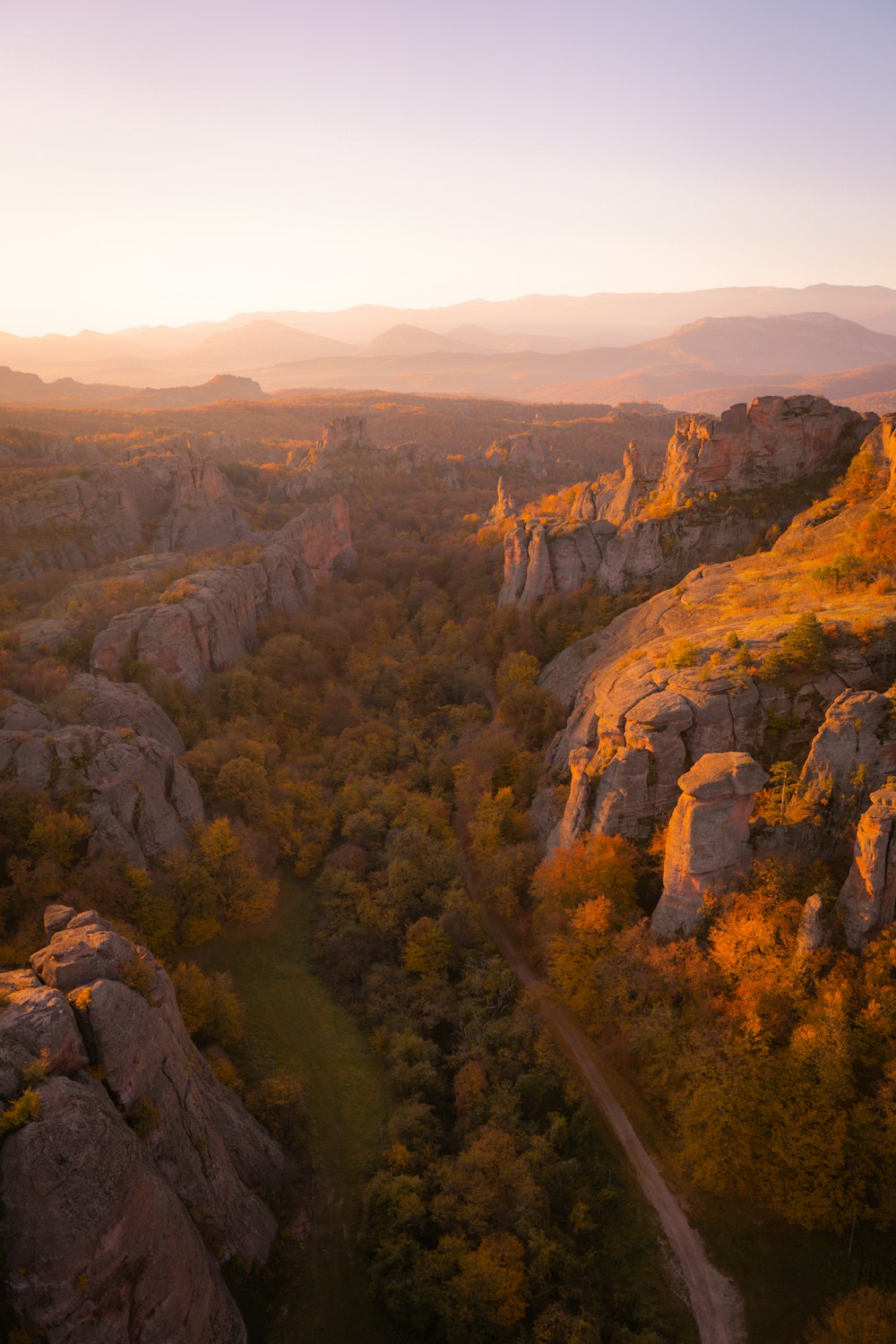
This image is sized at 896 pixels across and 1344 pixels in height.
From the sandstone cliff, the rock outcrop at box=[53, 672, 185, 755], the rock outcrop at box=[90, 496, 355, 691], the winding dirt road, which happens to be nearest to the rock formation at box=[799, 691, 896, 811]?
the sandstone cliff

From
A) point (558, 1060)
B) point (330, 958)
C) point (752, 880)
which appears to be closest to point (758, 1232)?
point (558, 1060)

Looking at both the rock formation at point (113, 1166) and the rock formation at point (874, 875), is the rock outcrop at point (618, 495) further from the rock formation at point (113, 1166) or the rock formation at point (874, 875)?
the rock formation at point (113, 1166)

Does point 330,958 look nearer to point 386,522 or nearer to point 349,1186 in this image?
point 349,1186

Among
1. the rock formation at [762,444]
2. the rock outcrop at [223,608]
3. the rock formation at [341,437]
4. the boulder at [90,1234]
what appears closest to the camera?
the boulder at [90,1234]

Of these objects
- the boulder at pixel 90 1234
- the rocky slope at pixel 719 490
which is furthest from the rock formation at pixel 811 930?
the rocky slope at pixel 719 490

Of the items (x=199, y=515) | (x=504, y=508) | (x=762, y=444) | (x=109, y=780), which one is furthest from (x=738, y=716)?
→ (x=199, y=515)

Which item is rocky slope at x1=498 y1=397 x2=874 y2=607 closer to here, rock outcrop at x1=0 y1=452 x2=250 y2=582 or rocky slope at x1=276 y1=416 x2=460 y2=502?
rock outcrop at x1=0 y1=452 x2=250 y2=582

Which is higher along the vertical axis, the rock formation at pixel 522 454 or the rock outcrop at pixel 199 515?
the rock formation at pixel 522 454
